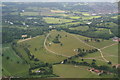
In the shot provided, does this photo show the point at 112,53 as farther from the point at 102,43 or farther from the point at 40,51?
the point at 40,51

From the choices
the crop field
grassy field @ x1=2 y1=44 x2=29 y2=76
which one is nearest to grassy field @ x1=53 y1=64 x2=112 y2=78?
grassy field @ x1=2 y1=44 x2=29 y2=76

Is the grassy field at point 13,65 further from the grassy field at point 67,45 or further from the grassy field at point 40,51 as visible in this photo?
the grassy field at point 67,45

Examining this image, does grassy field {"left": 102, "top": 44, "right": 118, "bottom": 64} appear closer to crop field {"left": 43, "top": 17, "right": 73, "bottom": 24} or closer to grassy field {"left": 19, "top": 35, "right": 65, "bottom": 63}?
grassy field {"left": 19, "top": 35, "right": 65, "bottom": 63}

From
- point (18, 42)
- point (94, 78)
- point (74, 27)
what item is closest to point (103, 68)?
point (94, 78)

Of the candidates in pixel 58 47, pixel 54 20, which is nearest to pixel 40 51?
pixel 58 47

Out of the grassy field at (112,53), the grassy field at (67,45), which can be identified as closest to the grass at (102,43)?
the grassy field at (112,53)

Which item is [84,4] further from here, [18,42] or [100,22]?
[18,42]
